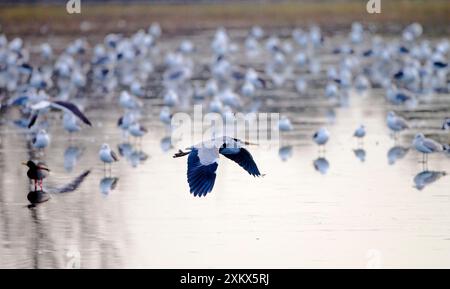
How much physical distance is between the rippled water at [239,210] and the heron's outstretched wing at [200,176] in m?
0.54

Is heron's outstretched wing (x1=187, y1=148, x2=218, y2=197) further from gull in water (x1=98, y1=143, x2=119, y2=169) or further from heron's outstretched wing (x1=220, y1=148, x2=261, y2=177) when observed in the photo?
gull in water (x1=98, y1=143, x2=119, y2=169)

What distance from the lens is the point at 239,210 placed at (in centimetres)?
1202

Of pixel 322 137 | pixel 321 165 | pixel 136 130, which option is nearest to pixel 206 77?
pixel 136 130

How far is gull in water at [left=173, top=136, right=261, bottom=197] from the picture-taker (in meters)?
10.3

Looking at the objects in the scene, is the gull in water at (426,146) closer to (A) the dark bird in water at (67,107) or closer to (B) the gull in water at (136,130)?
(B) the gull in water at (136,130)

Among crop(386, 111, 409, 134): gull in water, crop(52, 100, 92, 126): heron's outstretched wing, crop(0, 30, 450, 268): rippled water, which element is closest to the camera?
crop(0, 30, 450, 268): rippled water

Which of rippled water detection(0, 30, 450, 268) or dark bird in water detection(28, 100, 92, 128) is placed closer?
rippled water detection(0, 30, 450, 268)

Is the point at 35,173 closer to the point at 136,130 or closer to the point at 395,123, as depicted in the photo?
the point at 136,130

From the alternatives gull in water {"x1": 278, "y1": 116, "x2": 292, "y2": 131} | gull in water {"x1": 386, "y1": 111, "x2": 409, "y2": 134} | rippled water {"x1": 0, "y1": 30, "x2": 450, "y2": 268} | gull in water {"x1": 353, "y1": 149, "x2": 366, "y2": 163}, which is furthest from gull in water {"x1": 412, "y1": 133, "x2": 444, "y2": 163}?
gull in water {"x1": 278, "y1": 116, "x2": 292, "y2": 131}

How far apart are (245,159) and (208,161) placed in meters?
0.62

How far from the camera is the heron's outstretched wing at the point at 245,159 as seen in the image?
11.0 meters

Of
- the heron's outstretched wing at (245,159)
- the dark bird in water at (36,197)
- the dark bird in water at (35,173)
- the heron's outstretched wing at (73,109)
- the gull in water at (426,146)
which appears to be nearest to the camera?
the heron's outstretched wing at (245,159)

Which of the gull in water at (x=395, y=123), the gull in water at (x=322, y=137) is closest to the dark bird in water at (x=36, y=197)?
the gull in water at (x=322, y=137)
